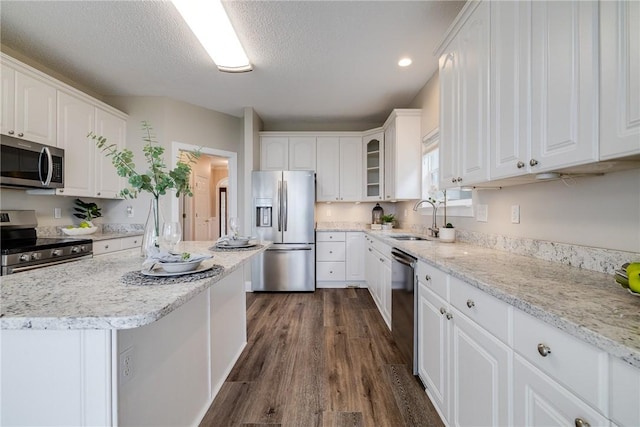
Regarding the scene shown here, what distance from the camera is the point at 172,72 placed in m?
2.95

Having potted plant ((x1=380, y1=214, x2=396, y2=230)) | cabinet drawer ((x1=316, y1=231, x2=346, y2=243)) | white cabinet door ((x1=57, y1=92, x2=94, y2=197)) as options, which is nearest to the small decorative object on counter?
potted plant ((x1=380, y1=214, x2=396, y2=230))

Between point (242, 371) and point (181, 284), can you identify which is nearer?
point (181, 284)

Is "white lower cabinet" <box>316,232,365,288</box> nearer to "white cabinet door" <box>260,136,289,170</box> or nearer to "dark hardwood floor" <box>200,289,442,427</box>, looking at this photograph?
"dark hardwood floor" <box>200,289,442,427</box>

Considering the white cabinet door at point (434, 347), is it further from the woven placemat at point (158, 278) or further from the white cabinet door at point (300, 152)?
the white cabinet door at point (300, 152)

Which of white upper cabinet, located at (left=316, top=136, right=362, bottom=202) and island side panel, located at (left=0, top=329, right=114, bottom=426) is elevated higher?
white upper cabinet, located at (left=316, top=136, right=362, bottom=202)

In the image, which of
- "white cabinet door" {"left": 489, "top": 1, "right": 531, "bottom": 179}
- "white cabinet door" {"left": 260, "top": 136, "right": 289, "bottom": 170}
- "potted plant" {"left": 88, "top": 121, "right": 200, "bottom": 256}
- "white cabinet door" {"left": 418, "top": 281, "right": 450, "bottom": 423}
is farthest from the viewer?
"white cabinet door" {"left": 260, "top": 136, "right": 289, "bottom": 170}

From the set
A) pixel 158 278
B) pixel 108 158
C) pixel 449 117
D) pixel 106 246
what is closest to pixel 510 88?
pixel 449 117

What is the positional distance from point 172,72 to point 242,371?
3.07 meters

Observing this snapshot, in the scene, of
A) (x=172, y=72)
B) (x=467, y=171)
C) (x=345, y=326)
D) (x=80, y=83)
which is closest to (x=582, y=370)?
(x=467, y=171)

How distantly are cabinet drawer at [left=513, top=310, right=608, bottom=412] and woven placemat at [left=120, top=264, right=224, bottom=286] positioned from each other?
113cm

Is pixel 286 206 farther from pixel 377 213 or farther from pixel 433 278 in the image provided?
pixel 433 278

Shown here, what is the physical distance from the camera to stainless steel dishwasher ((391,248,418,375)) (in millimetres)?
1891

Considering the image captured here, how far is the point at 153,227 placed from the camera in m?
1.50

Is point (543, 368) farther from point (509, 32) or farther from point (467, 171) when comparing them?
point (509, 32)
